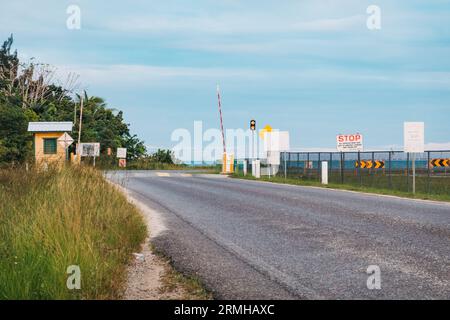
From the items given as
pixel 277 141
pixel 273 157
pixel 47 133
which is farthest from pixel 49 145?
pixel 277 141

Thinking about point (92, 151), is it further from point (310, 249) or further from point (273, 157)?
point (310, 249)

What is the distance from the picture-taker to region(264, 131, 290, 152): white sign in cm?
3847

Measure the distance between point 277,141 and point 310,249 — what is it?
29626mm

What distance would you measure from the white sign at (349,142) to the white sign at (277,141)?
15.6ft

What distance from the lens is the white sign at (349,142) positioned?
33.6 m

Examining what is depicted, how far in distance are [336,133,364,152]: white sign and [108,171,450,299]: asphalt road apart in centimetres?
1720

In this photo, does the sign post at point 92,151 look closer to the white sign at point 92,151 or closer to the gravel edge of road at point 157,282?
the white sign at point 92,151

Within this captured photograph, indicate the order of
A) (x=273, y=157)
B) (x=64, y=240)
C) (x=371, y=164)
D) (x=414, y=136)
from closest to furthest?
1. (x=64, y=240)
2. (x=414, y=136)
3. (x=371, y=164)
4. (x=273, y=157)

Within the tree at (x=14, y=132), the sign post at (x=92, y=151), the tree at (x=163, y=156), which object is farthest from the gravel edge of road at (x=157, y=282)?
the tree at (x=163, y=156)

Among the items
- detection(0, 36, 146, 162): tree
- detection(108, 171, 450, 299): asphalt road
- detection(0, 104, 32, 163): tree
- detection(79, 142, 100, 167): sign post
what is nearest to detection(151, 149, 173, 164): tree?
detection(0, 36, 146, 162): tree

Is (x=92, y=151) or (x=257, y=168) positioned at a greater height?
(x=92, y=151)

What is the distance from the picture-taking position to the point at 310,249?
30.2ft

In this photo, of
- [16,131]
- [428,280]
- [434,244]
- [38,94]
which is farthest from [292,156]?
[38,94]
